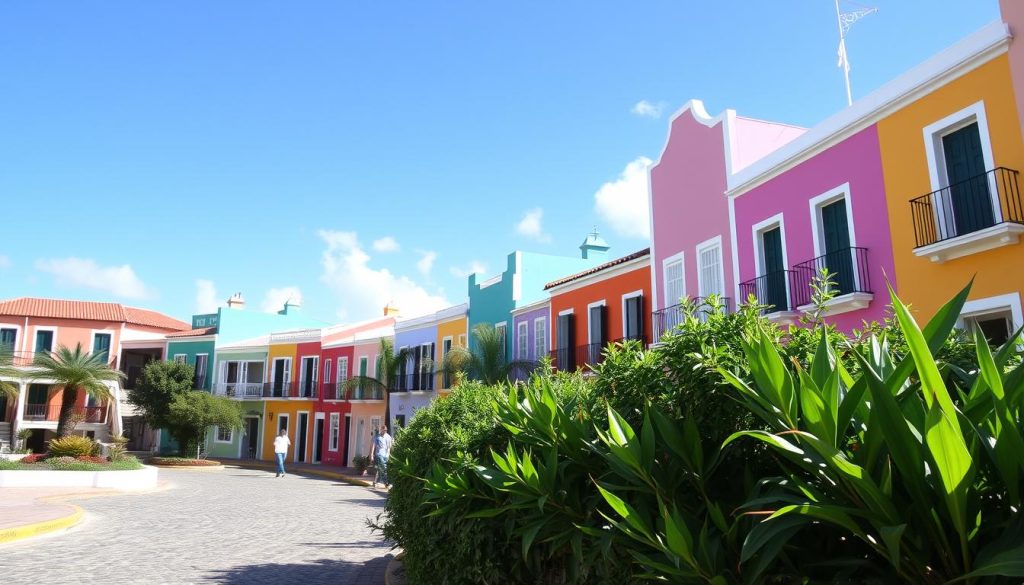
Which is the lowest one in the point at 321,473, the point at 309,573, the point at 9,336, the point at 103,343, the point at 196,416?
the point at 309,573

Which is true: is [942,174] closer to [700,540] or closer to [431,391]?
[700,540]

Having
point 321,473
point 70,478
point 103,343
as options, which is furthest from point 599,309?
point 103,343

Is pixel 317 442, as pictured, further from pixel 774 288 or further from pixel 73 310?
pixel 774 288

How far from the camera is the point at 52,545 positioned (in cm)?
1095

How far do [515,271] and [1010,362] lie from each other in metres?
25.8

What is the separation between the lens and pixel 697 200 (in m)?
17.9

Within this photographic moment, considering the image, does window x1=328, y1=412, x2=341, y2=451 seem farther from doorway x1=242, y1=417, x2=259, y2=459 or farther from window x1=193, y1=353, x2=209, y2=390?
window x1=193, y1=353, x2=209, y2=390

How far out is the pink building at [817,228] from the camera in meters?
12.9

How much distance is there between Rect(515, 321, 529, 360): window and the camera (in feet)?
89.3

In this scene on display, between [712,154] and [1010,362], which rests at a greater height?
[712,154]

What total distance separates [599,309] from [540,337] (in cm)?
411

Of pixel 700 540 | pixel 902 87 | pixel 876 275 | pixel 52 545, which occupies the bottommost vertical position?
pixel 52 545

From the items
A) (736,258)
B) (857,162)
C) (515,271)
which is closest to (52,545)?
(736,258)

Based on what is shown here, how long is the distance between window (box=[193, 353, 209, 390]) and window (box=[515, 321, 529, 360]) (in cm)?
2565
